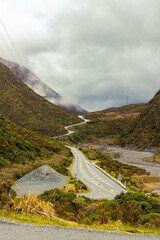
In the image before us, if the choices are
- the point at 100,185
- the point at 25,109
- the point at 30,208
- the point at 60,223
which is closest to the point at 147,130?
the point at 100,185

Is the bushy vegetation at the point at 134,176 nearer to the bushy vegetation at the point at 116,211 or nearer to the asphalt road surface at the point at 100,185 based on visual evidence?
the asphalt road surface at the point at 100,185

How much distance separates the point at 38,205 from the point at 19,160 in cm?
2578

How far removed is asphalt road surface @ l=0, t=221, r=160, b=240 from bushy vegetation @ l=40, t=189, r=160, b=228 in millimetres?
1663

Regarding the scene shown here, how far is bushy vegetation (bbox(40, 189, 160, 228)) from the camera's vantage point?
880 centimetres

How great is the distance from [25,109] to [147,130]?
84158 millimetres

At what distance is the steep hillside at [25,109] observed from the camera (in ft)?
362


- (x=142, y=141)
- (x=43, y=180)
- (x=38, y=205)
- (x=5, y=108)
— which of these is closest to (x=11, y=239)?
(x=38, y=205)

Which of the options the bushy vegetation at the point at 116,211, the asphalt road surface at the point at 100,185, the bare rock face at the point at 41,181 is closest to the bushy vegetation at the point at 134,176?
the asphalt road surface at the point at 100,185

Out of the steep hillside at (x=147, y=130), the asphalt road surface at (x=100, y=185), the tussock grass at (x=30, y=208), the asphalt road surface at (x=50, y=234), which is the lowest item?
the asphalt road surface at (x=100, y=185)

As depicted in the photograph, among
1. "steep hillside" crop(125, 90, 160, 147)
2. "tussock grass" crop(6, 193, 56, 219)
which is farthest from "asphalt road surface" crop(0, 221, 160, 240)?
"steep hillside" crop(125, 90, 160, 147)

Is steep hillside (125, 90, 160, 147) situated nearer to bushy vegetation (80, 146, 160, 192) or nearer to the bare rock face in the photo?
bushy vegetation (80, 146, 160, 192)

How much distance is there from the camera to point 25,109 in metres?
127

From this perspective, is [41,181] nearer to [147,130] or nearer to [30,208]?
[30,208]

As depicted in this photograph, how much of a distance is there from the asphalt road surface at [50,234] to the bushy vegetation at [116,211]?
1.66 m
